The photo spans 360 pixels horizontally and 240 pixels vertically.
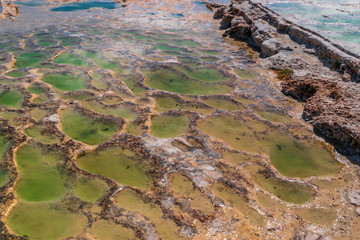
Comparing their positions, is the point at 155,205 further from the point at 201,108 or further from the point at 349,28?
Answer: the point at 349,28

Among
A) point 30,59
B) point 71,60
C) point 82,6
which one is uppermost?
point 82,6

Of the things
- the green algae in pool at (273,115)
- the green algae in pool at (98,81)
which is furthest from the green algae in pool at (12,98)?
the green algae in pool at (273,115)

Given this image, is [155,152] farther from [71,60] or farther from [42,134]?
[71,60]

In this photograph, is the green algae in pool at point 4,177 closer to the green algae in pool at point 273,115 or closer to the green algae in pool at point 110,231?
the green algae in pool at point 110,231

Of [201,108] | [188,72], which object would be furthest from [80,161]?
[188,72]

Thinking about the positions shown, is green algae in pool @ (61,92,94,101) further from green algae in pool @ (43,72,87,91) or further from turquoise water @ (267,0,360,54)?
turquoise water @ (267,0,360,54)

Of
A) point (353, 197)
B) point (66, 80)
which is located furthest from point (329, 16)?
point (66, 80)
